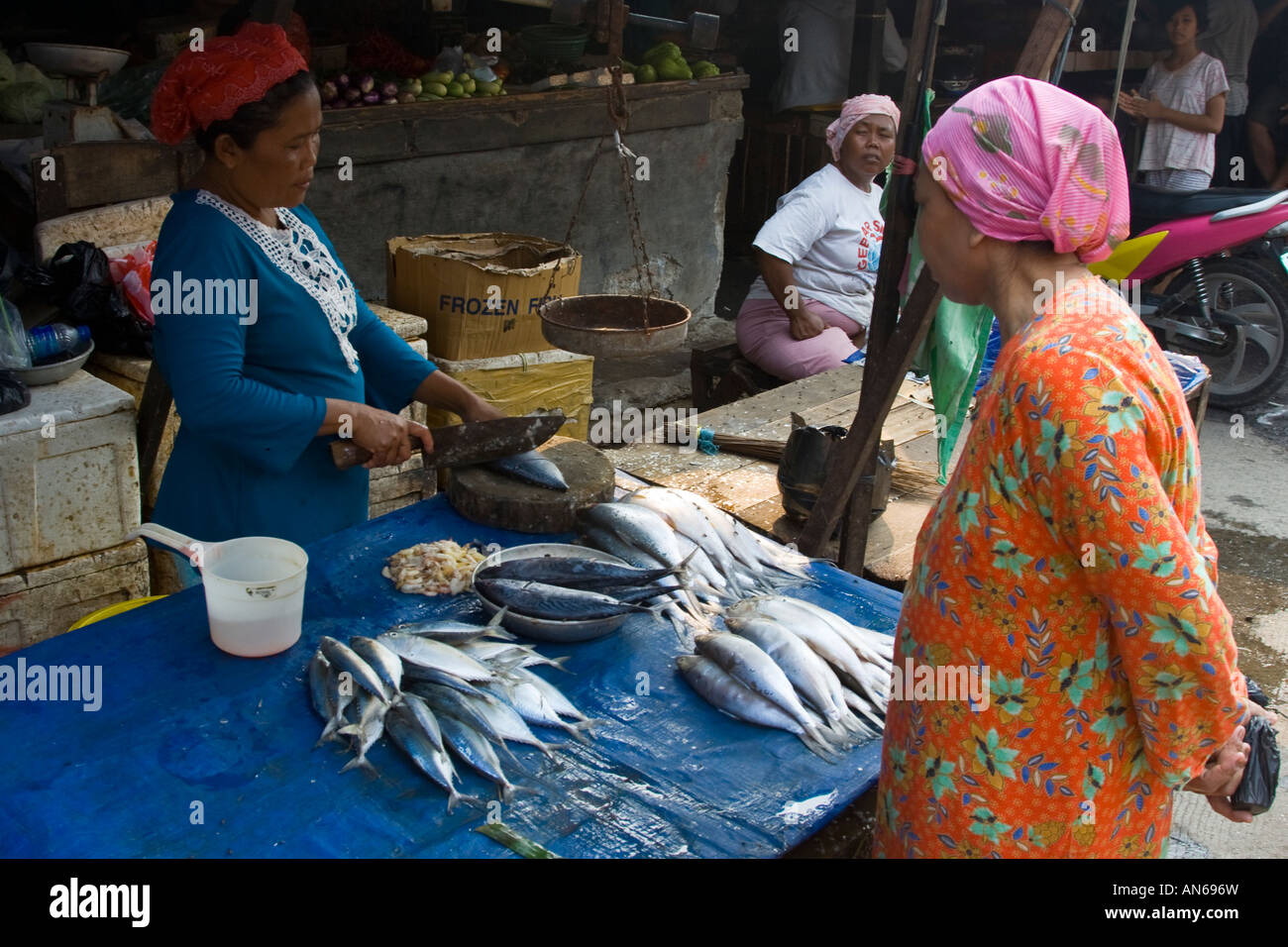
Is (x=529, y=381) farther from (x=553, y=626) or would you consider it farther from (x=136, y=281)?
(x=553, y=626)

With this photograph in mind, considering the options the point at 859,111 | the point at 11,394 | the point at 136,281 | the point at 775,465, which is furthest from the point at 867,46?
the point at 11,394

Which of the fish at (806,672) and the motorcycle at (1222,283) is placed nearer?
the fish at (806,672)

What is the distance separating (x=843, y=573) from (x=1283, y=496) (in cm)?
463

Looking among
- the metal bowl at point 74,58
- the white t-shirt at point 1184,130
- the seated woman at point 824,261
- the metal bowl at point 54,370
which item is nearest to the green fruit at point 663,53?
the seated woman at point 824,261

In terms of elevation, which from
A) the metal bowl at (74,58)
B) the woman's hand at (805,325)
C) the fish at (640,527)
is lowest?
the fish at (640,527)

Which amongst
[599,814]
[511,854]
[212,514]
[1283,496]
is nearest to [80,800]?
[511,854]

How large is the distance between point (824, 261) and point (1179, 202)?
304 cm

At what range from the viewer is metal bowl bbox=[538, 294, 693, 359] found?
337cm

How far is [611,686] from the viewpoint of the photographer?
7.64ft

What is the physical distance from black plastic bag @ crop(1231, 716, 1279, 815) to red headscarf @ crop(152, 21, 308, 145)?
2.42 m

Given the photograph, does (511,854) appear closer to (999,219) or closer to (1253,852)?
(999,219)

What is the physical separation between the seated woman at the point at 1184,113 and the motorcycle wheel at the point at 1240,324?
119 centimetres

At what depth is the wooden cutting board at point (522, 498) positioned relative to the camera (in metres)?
2.90

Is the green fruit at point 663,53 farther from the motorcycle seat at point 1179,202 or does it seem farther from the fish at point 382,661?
the fish at point 382,661
